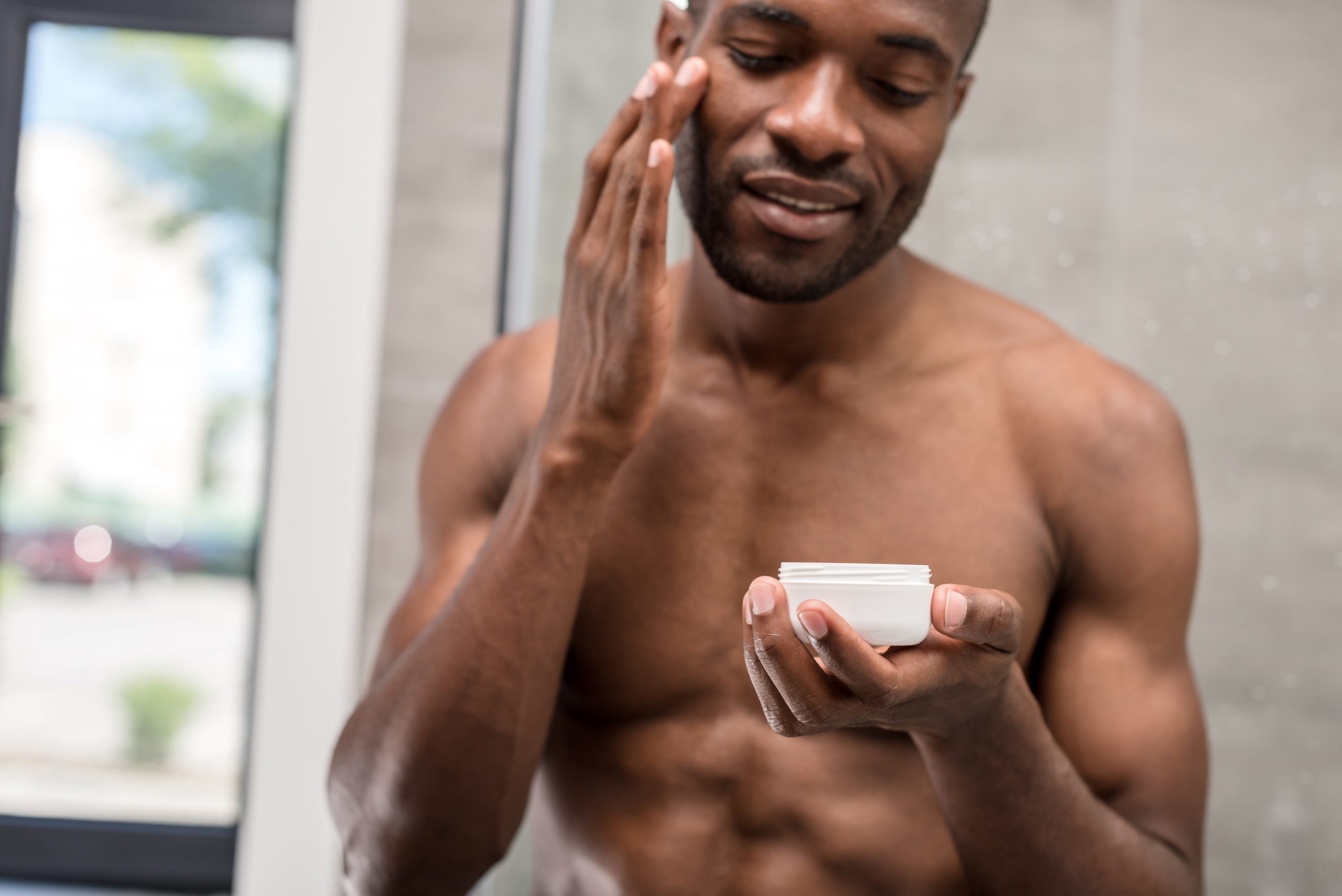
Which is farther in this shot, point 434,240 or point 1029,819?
point 434,240

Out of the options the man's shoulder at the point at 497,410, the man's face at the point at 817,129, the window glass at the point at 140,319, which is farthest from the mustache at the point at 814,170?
the window glass at the point at 140,319

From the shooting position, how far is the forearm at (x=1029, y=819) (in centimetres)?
64

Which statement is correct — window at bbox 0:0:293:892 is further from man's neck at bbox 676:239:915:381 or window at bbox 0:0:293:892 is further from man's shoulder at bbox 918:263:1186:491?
man's shoulder at bbox 918:263:1186:491

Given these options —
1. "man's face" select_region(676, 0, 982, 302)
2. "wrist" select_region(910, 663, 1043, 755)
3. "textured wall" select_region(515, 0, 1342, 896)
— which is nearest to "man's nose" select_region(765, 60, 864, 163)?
"man's face" select_region(676, 0, 982, 302)

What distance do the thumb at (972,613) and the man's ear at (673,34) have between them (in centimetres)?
54

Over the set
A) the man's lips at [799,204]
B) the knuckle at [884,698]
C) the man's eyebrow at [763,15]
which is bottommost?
the knuckle at [884,698]

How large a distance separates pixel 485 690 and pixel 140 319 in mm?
1451

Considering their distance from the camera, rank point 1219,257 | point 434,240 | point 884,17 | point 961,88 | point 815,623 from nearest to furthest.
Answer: point 815,623, point 884,17, point 961,88, point 1219,257, point 434,240

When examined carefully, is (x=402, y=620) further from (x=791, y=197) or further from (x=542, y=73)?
(x=542, y=73)

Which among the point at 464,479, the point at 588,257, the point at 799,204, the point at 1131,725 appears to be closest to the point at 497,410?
the point at 464,479

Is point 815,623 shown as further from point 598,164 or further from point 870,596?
point 598,164

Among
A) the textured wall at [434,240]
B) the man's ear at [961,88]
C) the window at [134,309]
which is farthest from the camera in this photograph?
the window at [134,309]

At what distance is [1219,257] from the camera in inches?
49.5

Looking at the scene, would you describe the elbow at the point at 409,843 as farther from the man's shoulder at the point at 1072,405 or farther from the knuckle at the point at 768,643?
the man's shoulder at the point at 1072,405
